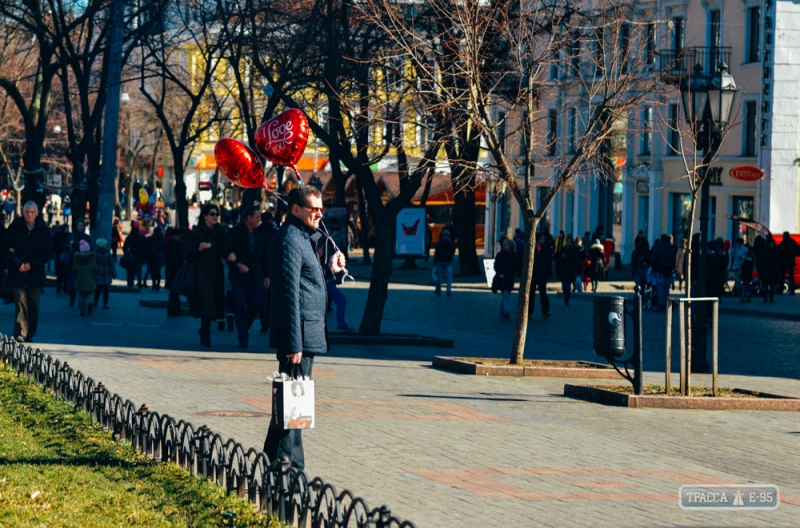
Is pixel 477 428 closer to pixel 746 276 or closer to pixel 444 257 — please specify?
pixel 444 257

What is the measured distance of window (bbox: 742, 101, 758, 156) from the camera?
42.7 m

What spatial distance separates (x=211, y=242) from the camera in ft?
57.3

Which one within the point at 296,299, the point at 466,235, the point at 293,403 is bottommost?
the point at 293,403

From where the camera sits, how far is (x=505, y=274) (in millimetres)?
25328

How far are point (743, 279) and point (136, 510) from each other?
2647cm

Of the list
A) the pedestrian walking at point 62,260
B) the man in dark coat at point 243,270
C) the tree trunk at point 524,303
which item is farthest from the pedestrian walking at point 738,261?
the tree trunk at point 524,303

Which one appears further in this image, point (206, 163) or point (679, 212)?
point (206, 163)

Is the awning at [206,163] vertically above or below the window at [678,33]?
below

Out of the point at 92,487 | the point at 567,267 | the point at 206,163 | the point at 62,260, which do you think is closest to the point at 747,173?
the point at 567,267

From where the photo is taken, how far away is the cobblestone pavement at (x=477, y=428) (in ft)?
25.7

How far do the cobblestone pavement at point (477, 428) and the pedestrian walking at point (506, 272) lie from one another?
444cm

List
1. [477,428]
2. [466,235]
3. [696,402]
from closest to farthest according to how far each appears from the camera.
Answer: [477,428] → [696,402] → [466,235]

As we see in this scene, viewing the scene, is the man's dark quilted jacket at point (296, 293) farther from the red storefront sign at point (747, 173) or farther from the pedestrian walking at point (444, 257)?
the red storefront sign at point (747, 173)

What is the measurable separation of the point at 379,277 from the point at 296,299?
37.6ft
